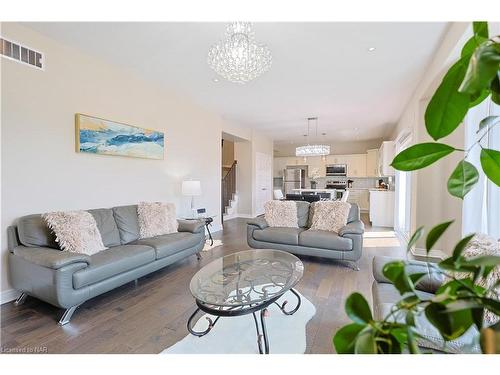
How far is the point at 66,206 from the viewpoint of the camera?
9.60 feet

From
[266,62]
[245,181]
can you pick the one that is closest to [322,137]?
[245,181]

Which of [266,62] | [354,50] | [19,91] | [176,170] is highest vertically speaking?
[354,50]

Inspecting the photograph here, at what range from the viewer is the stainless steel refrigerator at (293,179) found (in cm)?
1025

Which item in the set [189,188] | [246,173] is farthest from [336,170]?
[189,188]

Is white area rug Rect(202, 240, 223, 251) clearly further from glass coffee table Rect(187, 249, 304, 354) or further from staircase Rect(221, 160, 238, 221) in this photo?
staircase Rect(221, 160, 238, 221)

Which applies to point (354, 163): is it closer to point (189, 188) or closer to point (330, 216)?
point (330, 216)

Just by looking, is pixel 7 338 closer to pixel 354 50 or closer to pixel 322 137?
pixel 354 50

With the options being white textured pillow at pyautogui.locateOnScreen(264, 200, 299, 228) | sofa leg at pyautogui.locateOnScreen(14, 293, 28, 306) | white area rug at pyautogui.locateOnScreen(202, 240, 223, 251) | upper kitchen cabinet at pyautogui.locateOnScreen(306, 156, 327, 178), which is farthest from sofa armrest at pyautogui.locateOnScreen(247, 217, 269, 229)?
upper kitchen cabinet at pyautogui.locateOnScreen(306, 156, 327, 178)

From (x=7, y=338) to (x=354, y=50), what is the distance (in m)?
4.29

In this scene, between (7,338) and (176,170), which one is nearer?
(7,338)

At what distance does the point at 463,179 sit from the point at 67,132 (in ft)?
11.8

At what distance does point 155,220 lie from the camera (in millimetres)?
3432

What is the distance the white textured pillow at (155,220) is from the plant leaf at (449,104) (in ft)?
11.1

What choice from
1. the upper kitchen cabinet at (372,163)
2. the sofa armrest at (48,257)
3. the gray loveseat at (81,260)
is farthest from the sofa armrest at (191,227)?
the upper kitchen cabinet at (372,163)
